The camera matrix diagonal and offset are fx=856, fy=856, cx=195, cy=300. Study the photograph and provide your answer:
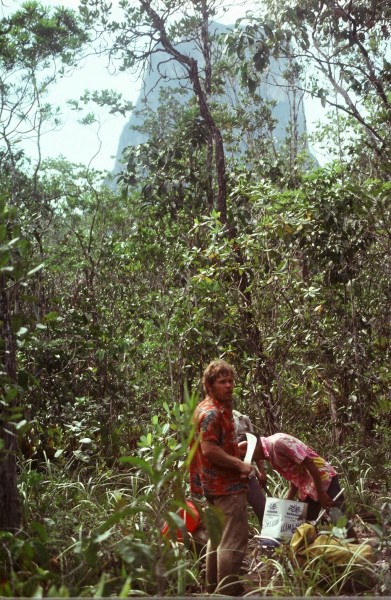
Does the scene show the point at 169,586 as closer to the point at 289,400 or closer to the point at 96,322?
the point at 289,400

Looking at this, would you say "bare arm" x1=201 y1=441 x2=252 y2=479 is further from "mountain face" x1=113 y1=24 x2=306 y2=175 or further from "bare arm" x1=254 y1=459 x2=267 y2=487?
"mountain face" x1=113 y1=24 x2=306 y2=175

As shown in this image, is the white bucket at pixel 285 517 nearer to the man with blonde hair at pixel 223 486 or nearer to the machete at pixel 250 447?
the machete at pixel 250 447

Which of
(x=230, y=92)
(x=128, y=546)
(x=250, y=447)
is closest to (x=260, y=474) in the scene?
(x=250, y=447)

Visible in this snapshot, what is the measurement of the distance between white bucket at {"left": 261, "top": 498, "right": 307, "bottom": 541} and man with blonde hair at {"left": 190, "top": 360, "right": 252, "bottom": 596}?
43cm

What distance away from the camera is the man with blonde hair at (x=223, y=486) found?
13.7 ft

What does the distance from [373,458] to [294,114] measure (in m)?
16.3

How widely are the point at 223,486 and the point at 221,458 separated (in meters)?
0.19

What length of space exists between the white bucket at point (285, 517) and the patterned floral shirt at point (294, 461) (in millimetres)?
205

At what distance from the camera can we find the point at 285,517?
4.71 meters

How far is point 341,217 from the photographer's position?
7500 mm

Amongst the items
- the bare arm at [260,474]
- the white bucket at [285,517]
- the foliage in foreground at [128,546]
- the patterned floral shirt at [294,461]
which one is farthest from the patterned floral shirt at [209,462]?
the bare arm at [260,474]

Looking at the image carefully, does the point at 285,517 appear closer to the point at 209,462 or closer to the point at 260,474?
the point at 260,474

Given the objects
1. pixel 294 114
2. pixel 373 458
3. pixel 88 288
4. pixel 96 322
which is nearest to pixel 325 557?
pixel 373 458

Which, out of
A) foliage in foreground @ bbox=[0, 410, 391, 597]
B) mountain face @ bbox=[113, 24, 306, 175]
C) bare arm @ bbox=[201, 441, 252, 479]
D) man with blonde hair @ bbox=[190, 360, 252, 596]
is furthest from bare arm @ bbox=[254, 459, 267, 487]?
mountain face @ bbox=[113, 24, 306, 175]
